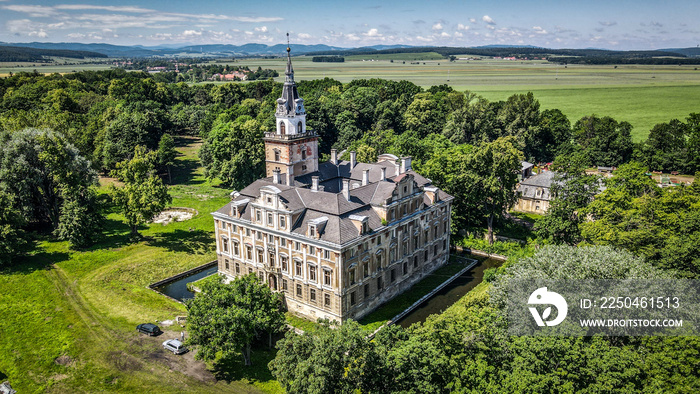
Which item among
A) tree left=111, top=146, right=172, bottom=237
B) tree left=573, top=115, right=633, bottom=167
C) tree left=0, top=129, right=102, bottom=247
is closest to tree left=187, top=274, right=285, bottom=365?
tree left=111, top=146, right=172, bottom=237

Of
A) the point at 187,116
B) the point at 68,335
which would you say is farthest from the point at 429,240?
the point at 187,116

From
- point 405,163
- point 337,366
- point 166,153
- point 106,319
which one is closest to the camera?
point 337,366

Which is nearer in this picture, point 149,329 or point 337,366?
point 337,366

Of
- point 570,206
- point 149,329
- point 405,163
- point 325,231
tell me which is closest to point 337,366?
point 325,231

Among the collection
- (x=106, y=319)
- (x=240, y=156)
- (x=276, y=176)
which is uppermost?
(x=276, y=176)

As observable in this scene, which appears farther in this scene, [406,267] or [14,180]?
[14,180]

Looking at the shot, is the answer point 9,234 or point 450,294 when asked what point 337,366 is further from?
point 9,234

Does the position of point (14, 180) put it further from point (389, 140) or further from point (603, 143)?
point (603, 143)
